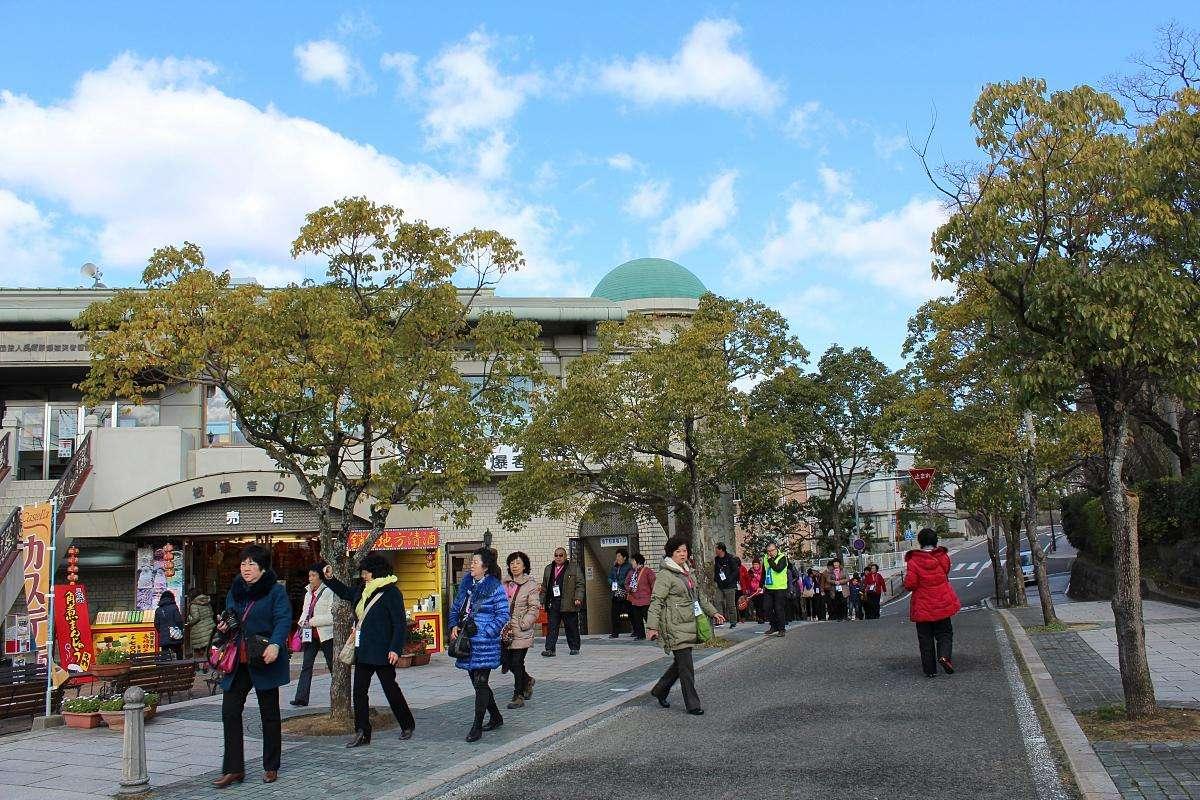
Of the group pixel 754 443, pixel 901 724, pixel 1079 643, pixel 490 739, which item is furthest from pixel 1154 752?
pixel 754 443

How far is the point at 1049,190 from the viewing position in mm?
8727

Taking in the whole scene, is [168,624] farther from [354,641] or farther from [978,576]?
[978,576]

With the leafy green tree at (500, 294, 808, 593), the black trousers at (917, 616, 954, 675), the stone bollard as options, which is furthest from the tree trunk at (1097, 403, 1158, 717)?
the leafy green tree at (500, 294, 808, 593)

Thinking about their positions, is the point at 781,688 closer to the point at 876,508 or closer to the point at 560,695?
the point at 560,695

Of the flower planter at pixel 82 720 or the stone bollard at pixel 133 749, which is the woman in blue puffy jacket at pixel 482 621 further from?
the flower planter at pixel 82 720

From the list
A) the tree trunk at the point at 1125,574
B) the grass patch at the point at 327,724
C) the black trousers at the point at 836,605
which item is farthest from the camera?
the black trousers at the point at 836,605

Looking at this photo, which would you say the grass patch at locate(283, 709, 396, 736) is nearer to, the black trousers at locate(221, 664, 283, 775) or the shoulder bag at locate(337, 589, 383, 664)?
the shoulder bag at locate(337, 589, 383, 664)

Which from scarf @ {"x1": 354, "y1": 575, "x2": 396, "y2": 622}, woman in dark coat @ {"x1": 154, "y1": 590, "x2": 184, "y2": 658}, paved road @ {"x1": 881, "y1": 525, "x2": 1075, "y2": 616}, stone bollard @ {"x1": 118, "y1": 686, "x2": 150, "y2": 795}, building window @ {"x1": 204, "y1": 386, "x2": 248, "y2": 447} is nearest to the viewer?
stone bollard @ {"x1": 118, "y1": 686, "x2": 150, "y2": 795}

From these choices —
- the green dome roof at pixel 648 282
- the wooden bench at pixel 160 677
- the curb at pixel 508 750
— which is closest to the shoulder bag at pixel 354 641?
the curb at pixel 508 750

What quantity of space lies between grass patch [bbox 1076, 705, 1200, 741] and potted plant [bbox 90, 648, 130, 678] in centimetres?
1026

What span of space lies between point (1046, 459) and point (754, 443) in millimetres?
6856

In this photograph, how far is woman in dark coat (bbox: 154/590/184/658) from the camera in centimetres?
1572

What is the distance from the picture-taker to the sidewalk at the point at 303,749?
24.4 ft

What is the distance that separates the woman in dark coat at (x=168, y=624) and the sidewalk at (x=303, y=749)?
3.26 m
